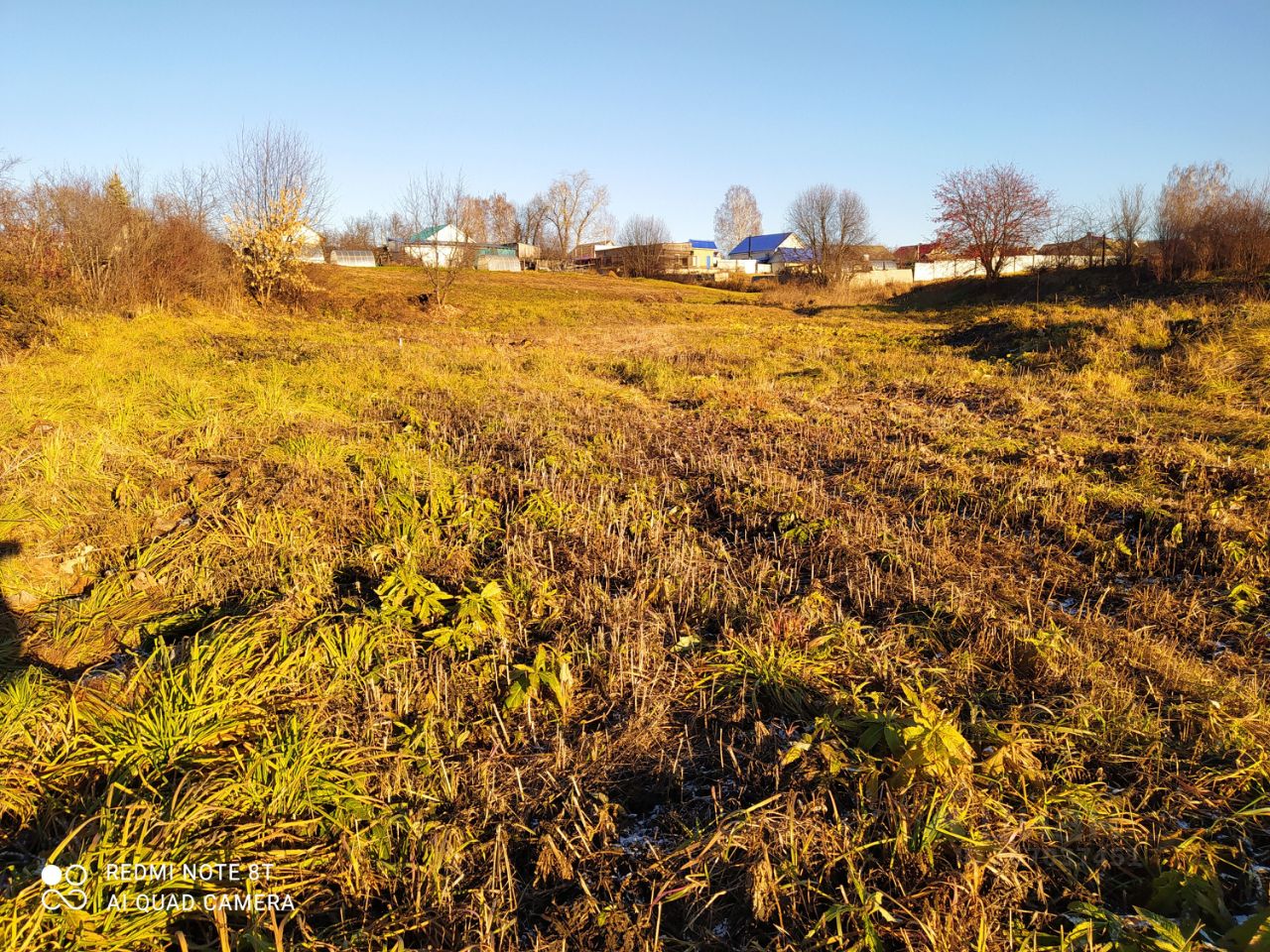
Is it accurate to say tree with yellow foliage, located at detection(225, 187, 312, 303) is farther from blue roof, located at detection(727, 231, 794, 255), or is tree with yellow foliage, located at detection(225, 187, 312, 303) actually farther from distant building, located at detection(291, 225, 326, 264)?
blue roof, located at detection(727, 231, 794, 255)

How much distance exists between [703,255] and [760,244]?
31.6 feet

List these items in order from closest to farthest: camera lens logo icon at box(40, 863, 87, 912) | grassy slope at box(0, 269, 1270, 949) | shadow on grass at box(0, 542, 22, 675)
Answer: camera lens logo icon at box(40, 863, 87, 912), grassy slope at box(0, 269, 1270, 949), shadow on grass at box(0, 542, 22, 675)

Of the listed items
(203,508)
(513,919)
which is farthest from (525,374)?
(513,919)

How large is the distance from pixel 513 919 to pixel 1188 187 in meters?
29.7

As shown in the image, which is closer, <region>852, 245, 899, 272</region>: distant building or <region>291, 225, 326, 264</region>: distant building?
<region>291, 225, 326, 264</region>: distant building

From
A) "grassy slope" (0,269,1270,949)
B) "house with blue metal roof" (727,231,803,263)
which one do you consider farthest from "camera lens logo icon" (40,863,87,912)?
"house with blue metal roof" (727,231,803,263)

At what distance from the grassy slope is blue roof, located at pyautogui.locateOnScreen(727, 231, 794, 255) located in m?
75.6

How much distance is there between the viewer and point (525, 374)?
11.7 meters

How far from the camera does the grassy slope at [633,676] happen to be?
213cm

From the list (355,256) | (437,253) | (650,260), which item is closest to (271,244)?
(437,253)

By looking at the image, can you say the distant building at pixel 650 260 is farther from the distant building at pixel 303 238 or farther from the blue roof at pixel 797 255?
the distant building at pixel 303 238

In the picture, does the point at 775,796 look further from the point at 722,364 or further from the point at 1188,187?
the point at 1188,187

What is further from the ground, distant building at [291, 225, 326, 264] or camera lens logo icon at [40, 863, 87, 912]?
distant building at [291, 225, 326, 264]

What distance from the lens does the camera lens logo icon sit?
1.87m
